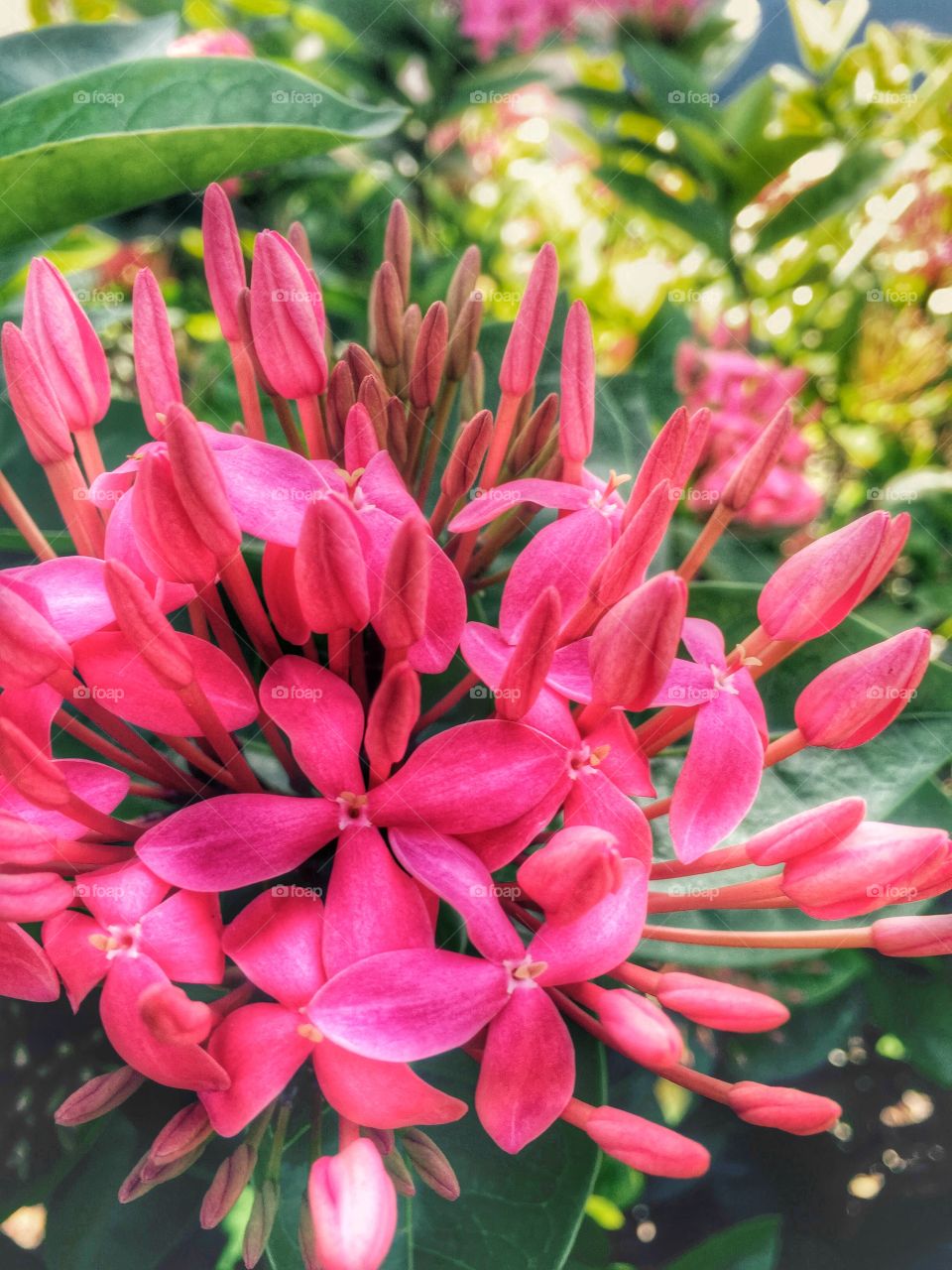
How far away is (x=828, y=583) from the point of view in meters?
0.25

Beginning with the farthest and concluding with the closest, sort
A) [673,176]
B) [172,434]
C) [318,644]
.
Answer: [673,176] → [318,644] → [172,434]

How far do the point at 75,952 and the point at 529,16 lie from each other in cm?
57

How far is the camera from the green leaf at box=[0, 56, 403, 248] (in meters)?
0.29

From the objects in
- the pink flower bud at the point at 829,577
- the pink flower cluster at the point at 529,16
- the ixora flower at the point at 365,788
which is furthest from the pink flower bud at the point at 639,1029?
the pink flower cluster at the point at 529,16

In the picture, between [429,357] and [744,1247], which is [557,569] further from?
[744,1247]

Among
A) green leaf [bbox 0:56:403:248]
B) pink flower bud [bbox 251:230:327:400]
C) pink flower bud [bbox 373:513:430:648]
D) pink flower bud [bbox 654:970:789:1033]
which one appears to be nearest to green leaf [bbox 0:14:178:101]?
green leaf [bbox 0:56:403:248]

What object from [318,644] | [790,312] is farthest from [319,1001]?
[790,312]

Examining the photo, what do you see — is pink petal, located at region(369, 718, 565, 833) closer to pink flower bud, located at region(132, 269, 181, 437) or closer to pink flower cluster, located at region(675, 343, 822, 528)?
pink flower bud, located at region(132, 269, 181, 437)

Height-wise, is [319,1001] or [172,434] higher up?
[172,434]

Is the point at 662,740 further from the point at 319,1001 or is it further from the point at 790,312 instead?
the point at 790,312

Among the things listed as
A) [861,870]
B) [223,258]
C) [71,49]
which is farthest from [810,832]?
[71,49]

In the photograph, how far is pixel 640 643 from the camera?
22 cm

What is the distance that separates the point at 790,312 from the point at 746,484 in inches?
14.4

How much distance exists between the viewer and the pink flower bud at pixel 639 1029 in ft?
0.69
